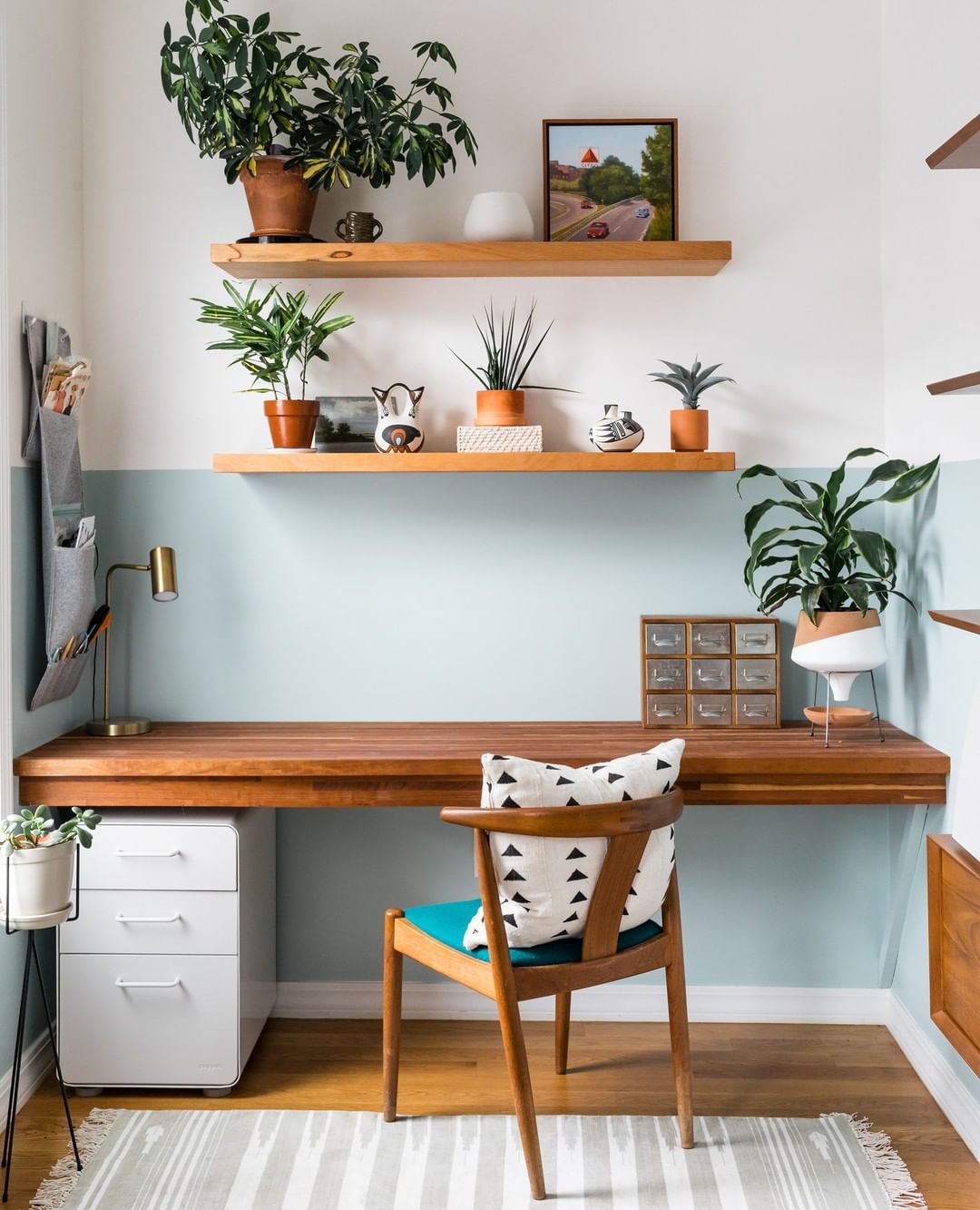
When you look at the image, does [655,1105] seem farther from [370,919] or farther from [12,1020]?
[12,1020]

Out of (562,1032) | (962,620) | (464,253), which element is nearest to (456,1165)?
(562,1032)

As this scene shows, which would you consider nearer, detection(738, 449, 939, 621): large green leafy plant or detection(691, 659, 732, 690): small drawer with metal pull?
detection(738, 449, 939, 621): large green leafy plant

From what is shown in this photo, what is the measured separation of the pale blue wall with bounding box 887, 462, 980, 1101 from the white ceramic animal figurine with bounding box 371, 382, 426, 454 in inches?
48.2

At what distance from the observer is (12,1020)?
102 inches

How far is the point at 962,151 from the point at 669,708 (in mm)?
1535

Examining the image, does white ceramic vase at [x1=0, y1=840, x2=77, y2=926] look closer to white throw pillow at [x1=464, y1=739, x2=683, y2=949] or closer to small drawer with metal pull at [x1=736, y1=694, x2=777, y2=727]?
white throw pillow at [x1=464, y1=739, x2=683, y2=949]

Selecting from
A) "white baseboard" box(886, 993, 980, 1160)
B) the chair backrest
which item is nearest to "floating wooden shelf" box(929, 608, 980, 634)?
the chair backrest

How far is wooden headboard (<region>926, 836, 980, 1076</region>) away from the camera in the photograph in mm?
1897

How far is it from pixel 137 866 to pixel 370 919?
0.74 m

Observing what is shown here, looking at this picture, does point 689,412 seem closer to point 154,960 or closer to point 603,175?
point 603,175

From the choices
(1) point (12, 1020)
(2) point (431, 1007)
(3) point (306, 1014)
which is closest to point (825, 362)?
(2) point (431, 1007)

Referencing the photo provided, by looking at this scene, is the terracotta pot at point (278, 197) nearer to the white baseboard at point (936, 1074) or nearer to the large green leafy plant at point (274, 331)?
the large green leafy plant at point (274, 331)

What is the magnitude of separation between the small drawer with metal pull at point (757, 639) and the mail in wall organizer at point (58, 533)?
1.63 metres

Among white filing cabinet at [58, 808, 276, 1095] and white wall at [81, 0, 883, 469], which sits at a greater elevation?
white wall at [81, 0, 883, 469]
